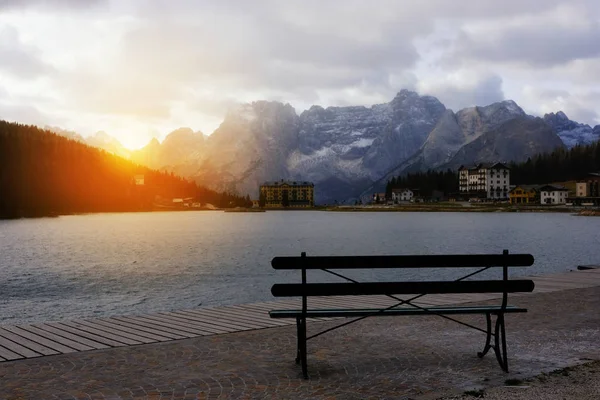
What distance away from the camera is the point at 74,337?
1345cm

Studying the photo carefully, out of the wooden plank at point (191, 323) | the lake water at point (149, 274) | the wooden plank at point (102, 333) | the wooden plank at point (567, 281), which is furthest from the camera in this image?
the lake water at point (149, 274)

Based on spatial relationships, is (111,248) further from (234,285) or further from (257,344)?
(257,344)

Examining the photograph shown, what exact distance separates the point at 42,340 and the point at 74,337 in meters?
0.67

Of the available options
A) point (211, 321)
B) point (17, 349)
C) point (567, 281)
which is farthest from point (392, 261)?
point (567, 281)

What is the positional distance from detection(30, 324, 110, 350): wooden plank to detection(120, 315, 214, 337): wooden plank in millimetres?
1965

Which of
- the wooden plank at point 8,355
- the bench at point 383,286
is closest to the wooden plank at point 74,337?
the wooden plank at point 8,355

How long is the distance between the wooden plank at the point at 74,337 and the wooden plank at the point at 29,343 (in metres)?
0.74

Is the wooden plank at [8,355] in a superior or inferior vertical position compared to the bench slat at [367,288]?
inferior

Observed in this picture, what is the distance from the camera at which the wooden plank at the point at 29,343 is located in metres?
12.1

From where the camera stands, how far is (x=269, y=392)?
367 inches

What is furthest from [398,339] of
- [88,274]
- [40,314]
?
[88,274]

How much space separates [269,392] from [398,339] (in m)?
4.68

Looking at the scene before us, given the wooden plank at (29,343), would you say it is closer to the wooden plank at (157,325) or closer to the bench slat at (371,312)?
the wooden plank at (157,325)

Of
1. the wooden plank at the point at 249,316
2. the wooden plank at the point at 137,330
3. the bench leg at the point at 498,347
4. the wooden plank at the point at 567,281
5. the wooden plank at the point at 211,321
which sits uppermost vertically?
the bench leg at the point at 498,347
